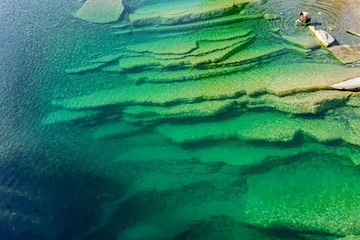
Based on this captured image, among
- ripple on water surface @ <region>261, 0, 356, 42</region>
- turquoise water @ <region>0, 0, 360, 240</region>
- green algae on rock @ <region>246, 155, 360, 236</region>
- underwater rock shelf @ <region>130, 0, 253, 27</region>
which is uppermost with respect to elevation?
underwater rock shelf @ <region>130, 0, 253, 27</region>

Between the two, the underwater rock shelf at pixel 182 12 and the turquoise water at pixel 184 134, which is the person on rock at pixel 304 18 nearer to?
the turquoise water at pixel 184 134

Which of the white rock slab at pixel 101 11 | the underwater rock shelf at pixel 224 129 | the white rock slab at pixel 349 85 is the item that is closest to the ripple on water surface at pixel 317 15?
the underwater rock shelf at pixel 224 129

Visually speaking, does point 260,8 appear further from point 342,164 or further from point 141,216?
point 141,216

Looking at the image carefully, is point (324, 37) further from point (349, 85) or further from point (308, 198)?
point (308, 198)

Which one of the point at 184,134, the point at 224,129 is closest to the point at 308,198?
the point at 224,129

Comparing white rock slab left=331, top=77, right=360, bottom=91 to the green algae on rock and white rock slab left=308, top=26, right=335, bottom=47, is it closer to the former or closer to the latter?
white rock slab left=308, top=26, right=335, bottom=47

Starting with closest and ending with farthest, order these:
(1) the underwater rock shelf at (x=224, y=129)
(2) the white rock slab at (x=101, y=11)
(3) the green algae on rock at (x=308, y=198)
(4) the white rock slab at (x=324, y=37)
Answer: (3) the green algae on rock at (x=308, y=198), (1) the underwater rock shelf at (x=224, y=129), (4) the white rock slab at (x=324, y=37), (2) the white rock slab at (x=101, y=11)

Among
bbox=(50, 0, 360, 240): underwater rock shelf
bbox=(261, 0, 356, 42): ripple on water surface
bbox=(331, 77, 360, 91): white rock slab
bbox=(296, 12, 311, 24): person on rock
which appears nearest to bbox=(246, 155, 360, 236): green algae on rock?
bbox=(50, 0, 360, 240): underwater rock shelf
